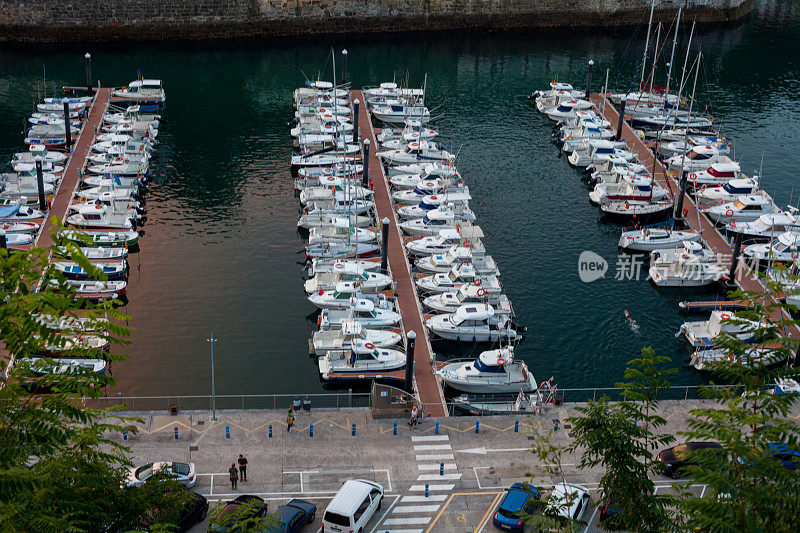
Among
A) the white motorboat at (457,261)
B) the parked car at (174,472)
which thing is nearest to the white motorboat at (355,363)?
the white motorboat at (457,261)

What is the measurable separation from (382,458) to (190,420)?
11707mm

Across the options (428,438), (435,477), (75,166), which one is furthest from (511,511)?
(75,166)

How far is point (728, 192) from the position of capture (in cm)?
9069

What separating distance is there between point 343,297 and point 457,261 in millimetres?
10064

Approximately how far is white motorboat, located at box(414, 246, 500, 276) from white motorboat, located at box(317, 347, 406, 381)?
42.8 feet

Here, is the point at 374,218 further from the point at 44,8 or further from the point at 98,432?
the point at 44,8

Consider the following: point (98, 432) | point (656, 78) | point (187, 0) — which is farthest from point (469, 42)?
point (98, 432)

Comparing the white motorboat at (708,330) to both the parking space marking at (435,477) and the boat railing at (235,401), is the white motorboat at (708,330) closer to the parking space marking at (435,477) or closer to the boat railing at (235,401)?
the boat railing at (235,401)

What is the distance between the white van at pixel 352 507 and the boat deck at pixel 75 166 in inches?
1487

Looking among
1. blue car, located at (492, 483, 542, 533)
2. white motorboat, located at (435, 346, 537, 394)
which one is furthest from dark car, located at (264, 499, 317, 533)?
white motorboat, located at (435, 346, 537, 394)

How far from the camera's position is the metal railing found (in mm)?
61188

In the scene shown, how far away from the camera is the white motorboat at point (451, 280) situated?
74.5 m

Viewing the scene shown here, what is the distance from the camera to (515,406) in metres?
60.5

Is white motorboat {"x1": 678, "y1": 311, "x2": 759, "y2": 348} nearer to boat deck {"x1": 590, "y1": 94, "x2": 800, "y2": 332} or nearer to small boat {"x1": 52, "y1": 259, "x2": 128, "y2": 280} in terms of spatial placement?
boat deck {"x1": 590, "y1": 94, "x2": 800, "y2": 332}
